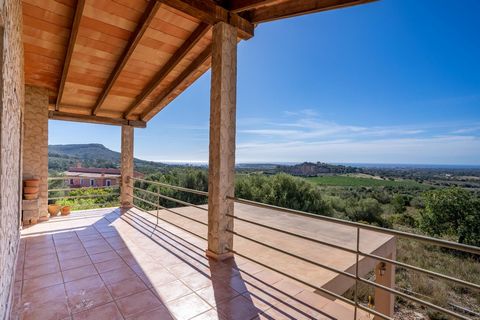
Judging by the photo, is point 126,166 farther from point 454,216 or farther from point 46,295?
point 454,216

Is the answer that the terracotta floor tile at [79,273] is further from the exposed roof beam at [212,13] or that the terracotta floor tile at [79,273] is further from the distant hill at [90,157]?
the distant hill at [90,157]

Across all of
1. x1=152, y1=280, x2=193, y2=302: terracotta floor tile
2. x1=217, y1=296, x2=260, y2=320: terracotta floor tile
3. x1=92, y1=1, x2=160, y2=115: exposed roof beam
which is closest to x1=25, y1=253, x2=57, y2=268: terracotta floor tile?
x1=152, y1=280, x2=193, y2=302: terracotta floor tile

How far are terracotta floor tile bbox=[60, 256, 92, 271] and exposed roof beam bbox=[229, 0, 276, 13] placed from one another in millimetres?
4001

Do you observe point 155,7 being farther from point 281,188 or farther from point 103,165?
point 103,165

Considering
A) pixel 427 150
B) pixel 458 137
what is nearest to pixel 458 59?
pixel 427 150

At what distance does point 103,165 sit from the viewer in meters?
25.4

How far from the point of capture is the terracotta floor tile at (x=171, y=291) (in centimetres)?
240

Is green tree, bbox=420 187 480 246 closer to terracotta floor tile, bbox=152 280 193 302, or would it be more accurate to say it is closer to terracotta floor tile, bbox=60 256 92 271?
terracotta floor tile, bbox=152 280 193 302

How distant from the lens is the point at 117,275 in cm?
286

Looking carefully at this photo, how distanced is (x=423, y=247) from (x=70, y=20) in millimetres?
18962

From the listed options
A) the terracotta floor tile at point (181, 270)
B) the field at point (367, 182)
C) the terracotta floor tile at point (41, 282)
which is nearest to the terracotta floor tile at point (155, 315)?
the terracotta floor tile at point (181, 270)

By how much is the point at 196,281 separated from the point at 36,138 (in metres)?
5.09

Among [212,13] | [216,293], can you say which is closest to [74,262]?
[216,293]

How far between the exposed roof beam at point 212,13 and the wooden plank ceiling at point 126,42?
11 millimetres
